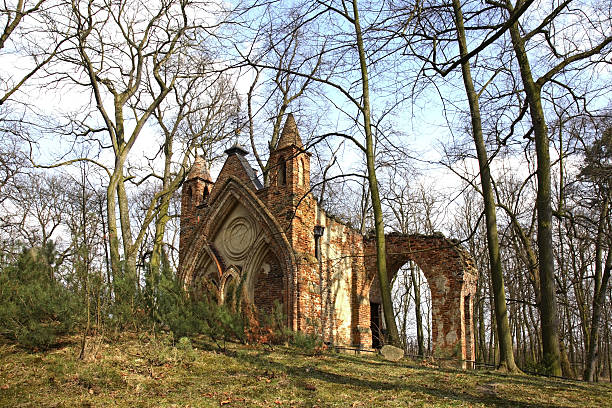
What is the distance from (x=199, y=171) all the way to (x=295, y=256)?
6.23 meters

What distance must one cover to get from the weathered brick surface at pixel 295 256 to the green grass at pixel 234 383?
5712mm

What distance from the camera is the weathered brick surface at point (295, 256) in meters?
14.6

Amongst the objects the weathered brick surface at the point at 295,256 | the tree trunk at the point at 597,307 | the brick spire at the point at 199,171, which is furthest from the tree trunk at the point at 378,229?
the brick spire at the point at 199,171

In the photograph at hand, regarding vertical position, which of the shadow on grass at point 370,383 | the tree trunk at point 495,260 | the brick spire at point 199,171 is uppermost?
the brick spire at point 199,171


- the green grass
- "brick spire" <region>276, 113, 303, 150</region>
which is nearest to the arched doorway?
"brick spire" <region>276, 113, 303, 150</region>

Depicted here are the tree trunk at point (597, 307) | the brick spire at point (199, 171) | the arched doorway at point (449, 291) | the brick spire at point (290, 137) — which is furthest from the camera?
the brick spire at point (199, 171)

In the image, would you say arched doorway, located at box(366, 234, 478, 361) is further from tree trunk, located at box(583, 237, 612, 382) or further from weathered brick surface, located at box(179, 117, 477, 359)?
tree trunk, located at box(583, 237, 612, 382)

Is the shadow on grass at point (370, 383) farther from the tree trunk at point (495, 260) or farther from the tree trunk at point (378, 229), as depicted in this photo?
the tree trunk at point (378, 229)

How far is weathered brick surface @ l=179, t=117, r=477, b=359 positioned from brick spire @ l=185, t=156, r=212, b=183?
77 millimetres

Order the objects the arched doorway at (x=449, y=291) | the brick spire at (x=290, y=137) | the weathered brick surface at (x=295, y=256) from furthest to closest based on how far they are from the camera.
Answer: the arched doorway at (x=449, y=291)
the brick spire at (x=290, y=137)
the weathered brick surface at (x=295, y=256)

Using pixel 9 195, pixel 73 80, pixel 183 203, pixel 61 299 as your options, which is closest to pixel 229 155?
pixel 183 203

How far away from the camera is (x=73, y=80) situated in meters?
15.3

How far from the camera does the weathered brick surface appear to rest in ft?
47.9

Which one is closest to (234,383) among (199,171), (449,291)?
(449,291)
